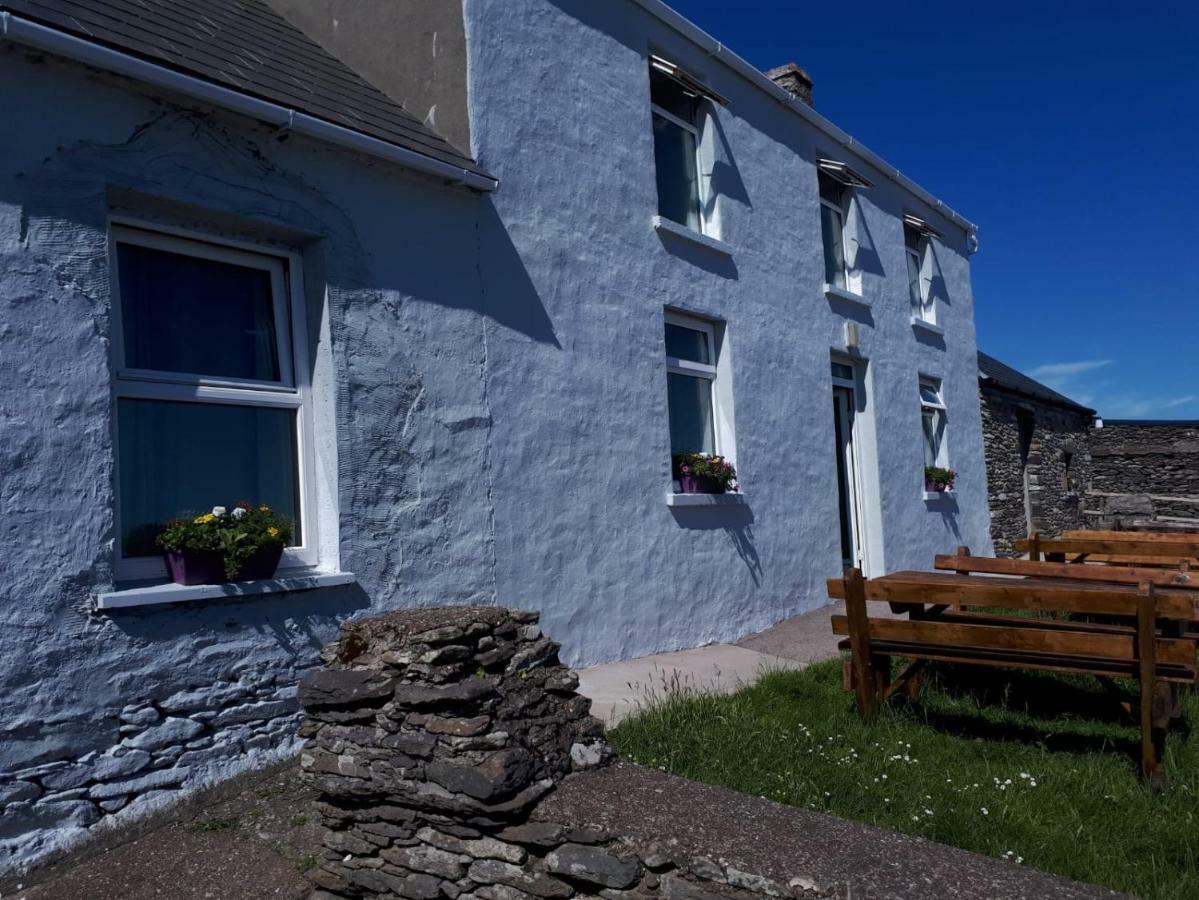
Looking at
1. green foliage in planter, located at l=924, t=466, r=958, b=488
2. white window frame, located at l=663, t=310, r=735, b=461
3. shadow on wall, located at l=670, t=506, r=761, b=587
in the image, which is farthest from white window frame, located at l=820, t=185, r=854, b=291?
shadow on wall, located at l=670, t=506, r=761, b=587

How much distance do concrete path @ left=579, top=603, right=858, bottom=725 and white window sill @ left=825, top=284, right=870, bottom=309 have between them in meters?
3.66

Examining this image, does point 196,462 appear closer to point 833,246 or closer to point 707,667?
point 707,667

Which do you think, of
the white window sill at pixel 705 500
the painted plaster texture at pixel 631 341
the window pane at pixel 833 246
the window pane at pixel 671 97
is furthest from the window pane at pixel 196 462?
the window pane at pixel 833 246

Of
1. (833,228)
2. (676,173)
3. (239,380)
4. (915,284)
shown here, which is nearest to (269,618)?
(239,380)

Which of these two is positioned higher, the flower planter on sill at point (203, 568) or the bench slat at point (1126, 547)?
the flower planter on sill at point (203, 568)

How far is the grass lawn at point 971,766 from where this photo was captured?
3.93 meters

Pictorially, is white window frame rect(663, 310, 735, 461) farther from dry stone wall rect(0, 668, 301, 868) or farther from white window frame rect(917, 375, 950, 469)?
white window frame rect(917, 375, 950, 469)

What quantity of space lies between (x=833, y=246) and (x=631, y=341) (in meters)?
4.91

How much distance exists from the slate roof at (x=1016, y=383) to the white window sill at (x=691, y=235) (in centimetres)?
851

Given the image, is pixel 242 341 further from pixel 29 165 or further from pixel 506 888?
pixel 506 888

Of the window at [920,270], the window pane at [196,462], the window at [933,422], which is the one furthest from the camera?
the window at [920,270]

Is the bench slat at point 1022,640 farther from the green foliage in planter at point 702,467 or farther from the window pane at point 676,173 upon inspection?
the window pane at point 676,173

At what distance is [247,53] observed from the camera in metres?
5.82

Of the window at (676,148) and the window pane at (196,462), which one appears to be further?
the window at (676,148)
